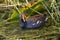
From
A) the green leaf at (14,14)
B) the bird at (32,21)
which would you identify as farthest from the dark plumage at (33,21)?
the green leaf at (14,14)

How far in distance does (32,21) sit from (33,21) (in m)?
0.03

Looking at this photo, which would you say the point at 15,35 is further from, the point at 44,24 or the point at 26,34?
the point at 44,24

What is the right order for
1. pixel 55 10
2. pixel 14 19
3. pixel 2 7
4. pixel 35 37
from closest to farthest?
pixel 35 37 < pixel 55 10 < pixel 14 19 < pixel 2 7

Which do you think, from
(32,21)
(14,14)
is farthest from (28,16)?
(14,14)

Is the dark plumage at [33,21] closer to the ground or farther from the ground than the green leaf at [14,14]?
closer to the ground

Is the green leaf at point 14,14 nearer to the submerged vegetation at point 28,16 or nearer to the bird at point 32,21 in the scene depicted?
the submerged vegetation at point 28,16

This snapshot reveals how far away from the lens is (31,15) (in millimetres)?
5285

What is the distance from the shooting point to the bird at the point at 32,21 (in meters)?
5.12

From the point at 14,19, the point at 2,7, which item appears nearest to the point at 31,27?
the point at 14,19

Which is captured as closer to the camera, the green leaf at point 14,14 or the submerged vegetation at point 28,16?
the submerged vegetation at point 28,16

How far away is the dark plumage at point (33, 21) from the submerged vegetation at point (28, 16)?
86 millimetres

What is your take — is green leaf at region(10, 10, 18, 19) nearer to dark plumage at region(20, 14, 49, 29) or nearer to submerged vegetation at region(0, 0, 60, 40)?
submerged vegetation at region(0, 0, 60, 40)

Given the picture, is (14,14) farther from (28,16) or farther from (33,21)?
(33,21)

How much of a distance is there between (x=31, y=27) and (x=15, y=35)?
50 centimetres
